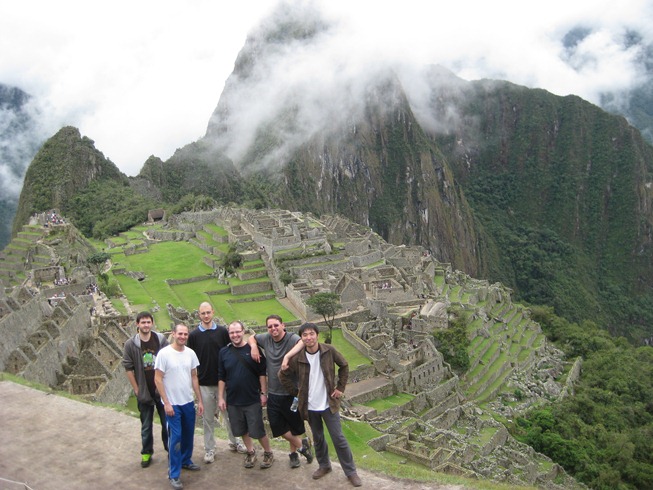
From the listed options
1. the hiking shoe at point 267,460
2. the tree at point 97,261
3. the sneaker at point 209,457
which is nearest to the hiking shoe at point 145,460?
the sneaker at point 209,457

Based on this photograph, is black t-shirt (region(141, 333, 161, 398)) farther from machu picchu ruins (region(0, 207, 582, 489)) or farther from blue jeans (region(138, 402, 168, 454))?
machu picchu ruins (region(0, 207, 582, 489))

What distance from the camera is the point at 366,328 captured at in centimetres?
3444

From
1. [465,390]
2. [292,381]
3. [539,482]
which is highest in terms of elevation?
[292,381]

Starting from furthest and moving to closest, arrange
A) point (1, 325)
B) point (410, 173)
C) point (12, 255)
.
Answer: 1. point (410, 173)
2. point (12, 255)
3. point (1, 325)

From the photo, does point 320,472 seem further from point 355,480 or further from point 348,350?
point 348,350

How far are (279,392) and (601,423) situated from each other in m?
30.8

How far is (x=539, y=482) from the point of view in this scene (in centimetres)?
2625

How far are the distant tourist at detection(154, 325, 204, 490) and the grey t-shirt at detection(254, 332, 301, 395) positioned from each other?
106cm

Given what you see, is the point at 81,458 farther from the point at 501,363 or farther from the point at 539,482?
the point at 501,363

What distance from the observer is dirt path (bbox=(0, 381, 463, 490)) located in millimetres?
9469

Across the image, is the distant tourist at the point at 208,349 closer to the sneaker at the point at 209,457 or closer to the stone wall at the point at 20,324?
the sneaker at the point at 209,457

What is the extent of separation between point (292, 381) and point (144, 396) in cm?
234

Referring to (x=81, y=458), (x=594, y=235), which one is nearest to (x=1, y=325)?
(x=81, y=458)

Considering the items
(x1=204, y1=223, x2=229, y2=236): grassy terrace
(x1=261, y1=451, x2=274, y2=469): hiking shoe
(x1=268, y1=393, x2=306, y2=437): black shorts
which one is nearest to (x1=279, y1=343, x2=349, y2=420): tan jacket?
(x1=268, y1=393, x2=306, y2=437): black shorts
